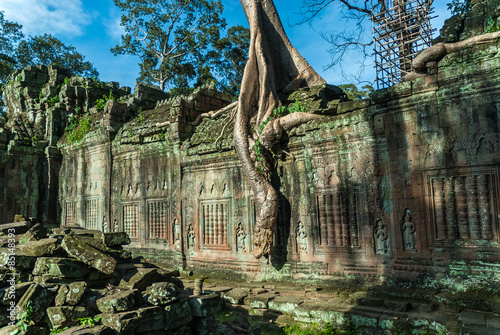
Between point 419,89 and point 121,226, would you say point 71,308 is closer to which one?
point 419,89

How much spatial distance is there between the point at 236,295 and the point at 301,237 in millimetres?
1737

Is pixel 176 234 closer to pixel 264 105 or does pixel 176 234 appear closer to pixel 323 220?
pixel 264 105

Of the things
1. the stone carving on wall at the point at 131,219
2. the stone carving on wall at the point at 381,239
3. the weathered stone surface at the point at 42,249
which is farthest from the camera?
the stone carving on wall at the point at 131,219

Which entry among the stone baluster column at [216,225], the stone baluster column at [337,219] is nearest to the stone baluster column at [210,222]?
the stone baluster column at [216,225]

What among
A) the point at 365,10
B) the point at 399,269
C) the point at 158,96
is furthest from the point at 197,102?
the point at 365,10

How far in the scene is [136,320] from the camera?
4.16 m

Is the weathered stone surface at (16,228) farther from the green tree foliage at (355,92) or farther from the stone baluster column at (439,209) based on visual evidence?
the green tree foliage at (355,92)

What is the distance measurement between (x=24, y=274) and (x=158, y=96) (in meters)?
9.76

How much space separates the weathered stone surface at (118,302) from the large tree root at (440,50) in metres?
5.55

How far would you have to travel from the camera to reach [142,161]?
1123cm

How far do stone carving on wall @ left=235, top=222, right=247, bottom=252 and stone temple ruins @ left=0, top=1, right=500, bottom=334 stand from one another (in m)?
0.04

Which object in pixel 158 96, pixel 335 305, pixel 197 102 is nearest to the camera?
pixel 335 305

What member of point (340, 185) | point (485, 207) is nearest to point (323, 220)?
point (340, 185)

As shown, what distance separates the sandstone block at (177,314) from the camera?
14.7ft
